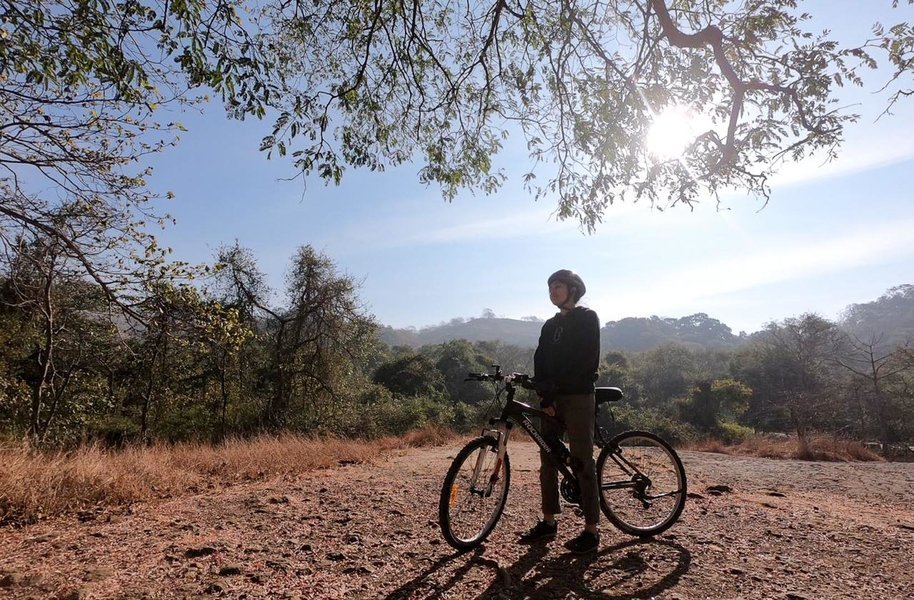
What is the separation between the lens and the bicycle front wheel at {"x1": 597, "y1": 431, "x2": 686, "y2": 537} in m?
3.46

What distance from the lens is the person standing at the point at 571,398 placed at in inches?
126

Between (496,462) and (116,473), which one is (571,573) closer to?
(496,462)

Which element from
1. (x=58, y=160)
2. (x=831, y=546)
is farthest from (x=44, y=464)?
(x=831, y=546)

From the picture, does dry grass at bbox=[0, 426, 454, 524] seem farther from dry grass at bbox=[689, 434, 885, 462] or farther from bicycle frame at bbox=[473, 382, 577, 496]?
dry grass at bbox=[689, 434, 885, 462]

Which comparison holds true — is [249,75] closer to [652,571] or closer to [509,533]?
[509,533]

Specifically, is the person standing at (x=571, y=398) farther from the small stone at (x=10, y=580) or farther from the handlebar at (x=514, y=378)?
the small stone at (x=10, y=580)

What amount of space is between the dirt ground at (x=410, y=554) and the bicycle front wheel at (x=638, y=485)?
0.17 m

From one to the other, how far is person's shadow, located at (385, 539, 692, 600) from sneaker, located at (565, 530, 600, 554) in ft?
0.15

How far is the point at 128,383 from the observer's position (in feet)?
58.6

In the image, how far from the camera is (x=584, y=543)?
3012 mm

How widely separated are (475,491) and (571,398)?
90 centimetres

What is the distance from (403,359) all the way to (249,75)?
1129 inches

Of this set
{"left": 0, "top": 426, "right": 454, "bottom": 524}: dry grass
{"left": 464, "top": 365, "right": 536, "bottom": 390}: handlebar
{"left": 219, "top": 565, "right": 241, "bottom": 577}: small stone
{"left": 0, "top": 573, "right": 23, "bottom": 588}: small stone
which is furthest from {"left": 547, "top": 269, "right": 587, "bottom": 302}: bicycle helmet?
{"left": 0, "top": 426, "right": 454, "bottom": 524}: dry grass

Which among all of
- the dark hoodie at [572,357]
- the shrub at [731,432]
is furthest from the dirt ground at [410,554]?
the shrub at [731,432]
